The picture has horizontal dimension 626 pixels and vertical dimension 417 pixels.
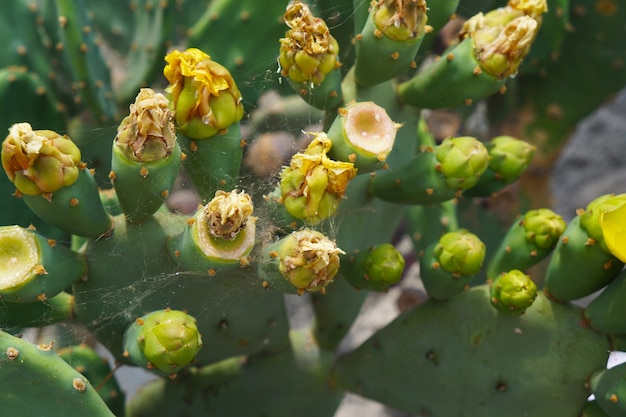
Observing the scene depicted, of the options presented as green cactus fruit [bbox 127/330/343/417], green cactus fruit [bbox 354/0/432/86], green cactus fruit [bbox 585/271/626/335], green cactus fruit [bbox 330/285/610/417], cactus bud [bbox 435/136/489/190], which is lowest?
green cactus fruit [bbox 127/330/343/417]

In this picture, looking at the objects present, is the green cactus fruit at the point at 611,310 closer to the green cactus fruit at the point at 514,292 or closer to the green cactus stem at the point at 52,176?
the green cactus fruit at the point at 514,292

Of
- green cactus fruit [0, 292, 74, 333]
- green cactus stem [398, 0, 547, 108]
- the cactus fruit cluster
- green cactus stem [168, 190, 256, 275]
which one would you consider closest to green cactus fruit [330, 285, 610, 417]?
the cactus fruit cluster

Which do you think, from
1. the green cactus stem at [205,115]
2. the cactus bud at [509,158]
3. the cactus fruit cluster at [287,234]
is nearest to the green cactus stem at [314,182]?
the cactus fruit cluster at [287,234]

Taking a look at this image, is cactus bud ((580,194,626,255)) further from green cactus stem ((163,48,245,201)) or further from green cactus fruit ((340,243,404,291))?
green cactus stem ((163,48,245,201))

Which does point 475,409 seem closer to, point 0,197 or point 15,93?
point 0,197

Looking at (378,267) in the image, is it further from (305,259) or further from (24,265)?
(24,265)

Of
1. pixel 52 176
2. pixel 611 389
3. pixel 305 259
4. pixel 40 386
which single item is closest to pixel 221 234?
pixel 305 259

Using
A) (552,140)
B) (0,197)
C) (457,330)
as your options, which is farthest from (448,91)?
(552,140)
